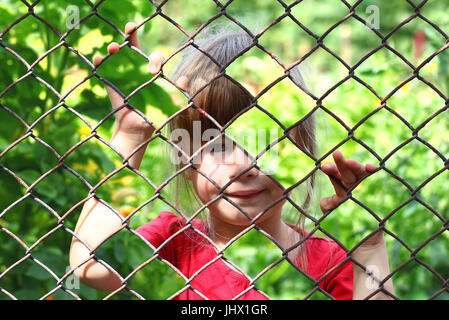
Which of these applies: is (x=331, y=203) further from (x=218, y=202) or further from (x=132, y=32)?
(x=132, y=32)

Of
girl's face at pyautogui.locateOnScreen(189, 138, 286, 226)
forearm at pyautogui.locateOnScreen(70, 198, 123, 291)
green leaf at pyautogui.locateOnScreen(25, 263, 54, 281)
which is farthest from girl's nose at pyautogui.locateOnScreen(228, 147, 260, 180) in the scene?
green leaf at pyautogui.locateOnScreen(25, 263, 54, 281)

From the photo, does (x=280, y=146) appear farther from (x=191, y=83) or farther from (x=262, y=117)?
(x=191, y=83)

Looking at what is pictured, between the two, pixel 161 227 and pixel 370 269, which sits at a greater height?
pixel 161 227

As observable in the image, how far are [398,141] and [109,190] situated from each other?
1.44 m

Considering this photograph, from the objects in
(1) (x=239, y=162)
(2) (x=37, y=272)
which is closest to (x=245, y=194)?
(1) (x=239, y=162)

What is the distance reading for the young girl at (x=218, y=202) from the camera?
1346 mm

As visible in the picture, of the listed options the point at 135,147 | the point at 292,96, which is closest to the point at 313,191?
the point at 135,147

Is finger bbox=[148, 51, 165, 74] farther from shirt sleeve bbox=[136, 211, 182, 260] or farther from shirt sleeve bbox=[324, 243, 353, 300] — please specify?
shirt sleeve bbox=[324, 243, 353, 300]

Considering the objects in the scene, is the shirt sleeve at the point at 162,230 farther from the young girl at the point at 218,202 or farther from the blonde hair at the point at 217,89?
the blonde hair at the point at 217,89

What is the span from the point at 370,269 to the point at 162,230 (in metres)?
0.64

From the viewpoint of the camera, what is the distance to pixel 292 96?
3.67 m

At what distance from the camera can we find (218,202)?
167 centimetres

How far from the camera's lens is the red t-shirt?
69.8 inches

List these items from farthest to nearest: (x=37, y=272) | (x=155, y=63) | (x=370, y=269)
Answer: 1. (x=37, y=272)
2. (x=370, y=269)
3. (x=155, y=63)
